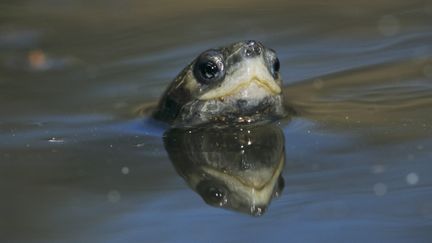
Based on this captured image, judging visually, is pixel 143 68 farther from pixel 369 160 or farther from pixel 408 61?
pixel 369 160

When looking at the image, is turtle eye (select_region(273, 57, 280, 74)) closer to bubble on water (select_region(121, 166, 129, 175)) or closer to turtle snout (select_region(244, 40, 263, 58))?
turtle snout (select_region(244, 40, 263, 58))

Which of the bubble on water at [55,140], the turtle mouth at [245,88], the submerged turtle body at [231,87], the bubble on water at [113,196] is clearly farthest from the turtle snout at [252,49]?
the bubble on water at [113,196]

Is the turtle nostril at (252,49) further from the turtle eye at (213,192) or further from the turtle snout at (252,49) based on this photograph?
the turtle eye at (213,192)

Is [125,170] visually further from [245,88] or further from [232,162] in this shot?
[245,88]

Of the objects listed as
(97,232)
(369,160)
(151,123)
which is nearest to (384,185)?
(369,160)

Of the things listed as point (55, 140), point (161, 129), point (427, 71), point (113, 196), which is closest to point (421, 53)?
point (427, 71)
